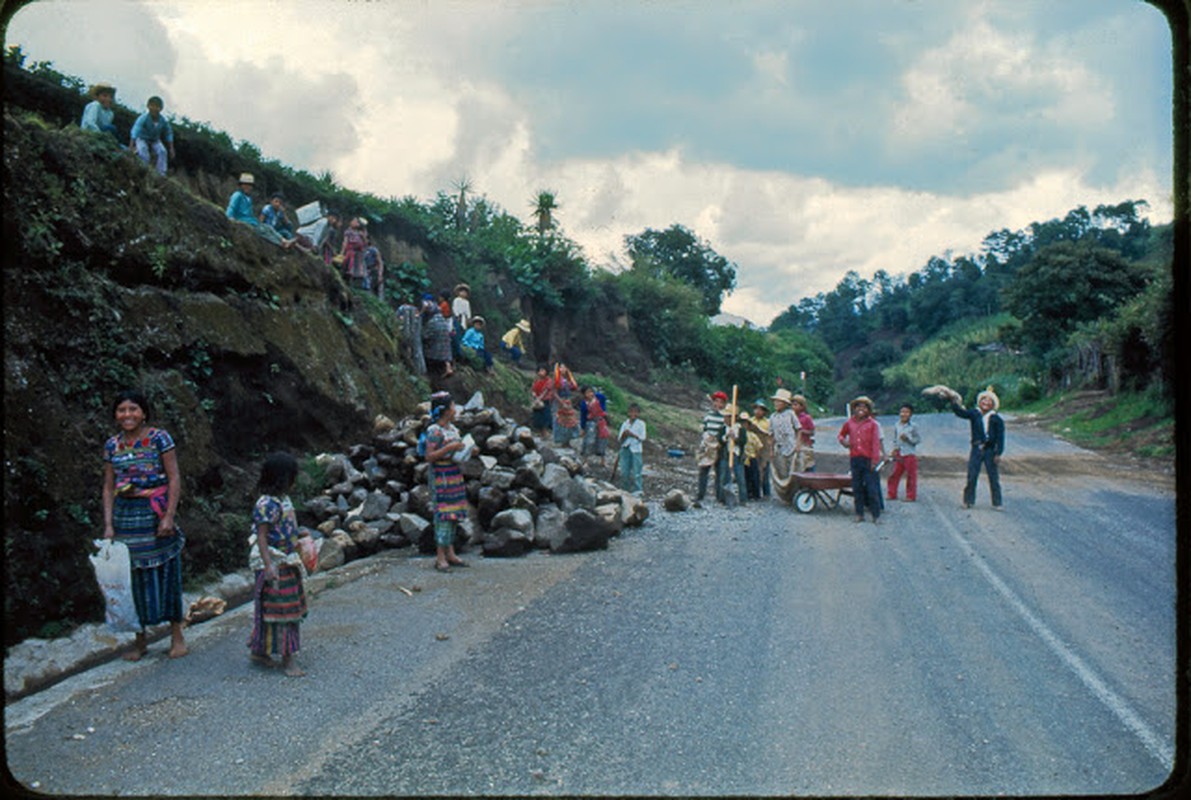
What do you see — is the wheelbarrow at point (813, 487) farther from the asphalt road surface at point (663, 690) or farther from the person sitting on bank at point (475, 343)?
the person sitting on bank at point (475, 343)

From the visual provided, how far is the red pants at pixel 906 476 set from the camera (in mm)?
13562

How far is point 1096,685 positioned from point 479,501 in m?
6.51

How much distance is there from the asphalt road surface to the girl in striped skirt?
1.26ft

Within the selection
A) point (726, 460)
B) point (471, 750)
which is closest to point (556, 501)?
point (726, 460)

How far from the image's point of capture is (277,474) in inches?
216

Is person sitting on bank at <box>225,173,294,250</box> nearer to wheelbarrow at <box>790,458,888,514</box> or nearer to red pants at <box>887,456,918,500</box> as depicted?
wheelbarrow at <box>790,458,888,514</box>

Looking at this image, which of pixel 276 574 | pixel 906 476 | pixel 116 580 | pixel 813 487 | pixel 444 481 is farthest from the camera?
pixel 906 476

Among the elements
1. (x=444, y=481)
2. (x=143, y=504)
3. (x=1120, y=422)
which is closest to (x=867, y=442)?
(x=444, y=481)

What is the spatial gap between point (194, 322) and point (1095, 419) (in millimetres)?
28655

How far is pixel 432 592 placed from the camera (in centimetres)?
751

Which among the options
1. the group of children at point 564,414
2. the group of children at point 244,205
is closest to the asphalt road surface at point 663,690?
the group of children at point 244,205

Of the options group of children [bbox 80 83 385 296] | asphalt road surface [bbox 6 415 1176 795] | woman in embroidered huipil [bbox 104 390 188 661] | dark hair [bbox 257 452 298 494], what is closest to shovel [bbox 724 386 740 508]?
asphalt road surface [bbox 6 415 1176 795]

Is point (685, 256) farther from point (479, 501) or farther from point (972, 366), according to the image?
point (479, 501)

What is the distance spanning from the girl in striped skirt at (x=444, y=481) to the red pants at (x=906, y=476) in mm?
8252
